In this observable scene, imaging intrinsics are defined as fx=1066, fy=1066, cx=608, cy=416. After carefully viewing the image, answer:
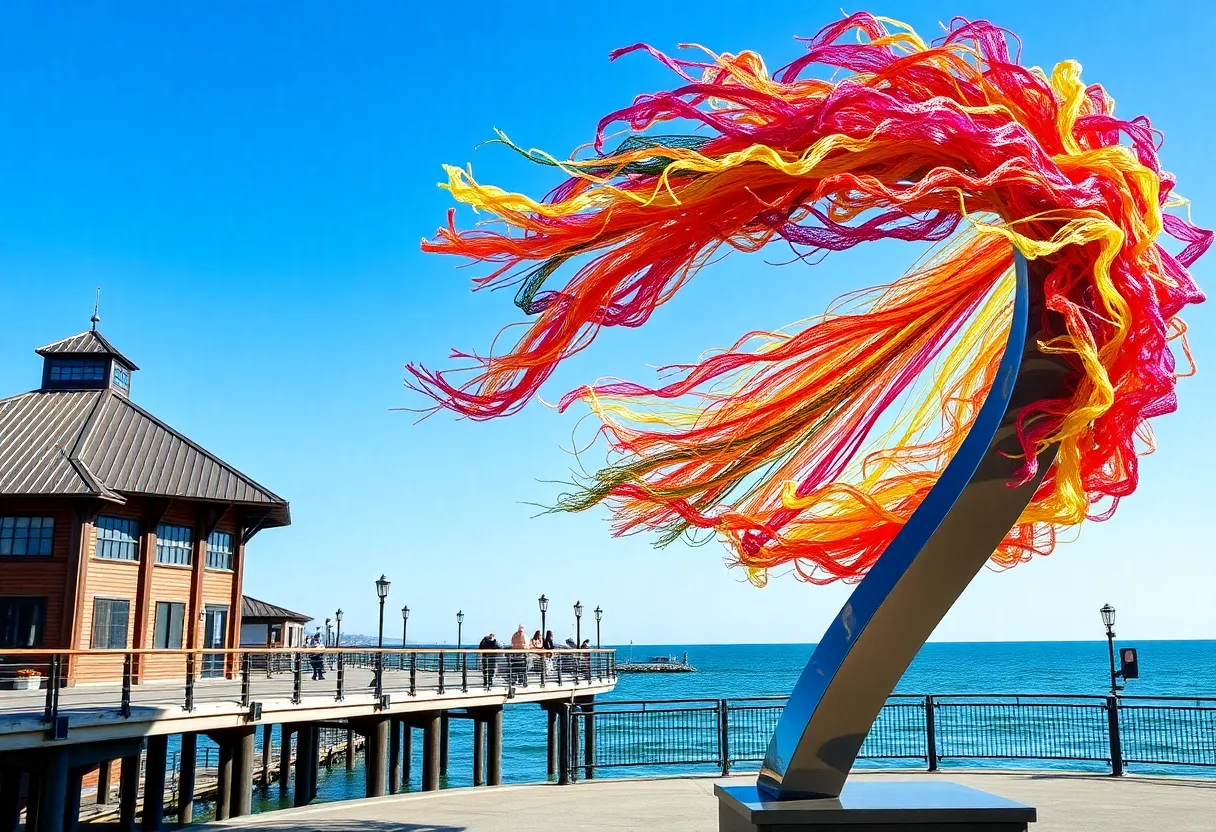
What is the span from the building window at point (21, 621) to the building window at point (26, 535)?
1.14 meters

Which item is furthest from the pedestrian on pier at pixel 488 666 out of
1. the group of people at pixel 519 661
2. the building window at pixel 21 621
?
the building window at pixel 21 621

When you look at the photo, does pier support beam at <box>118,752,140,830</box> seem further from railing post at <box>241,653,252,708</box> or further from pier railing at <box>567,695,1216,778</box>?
pier railing at <box>567,695,1216,778</box>

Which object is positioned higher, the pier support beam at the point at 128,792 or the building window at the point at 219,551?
the building window at the point at 219,551

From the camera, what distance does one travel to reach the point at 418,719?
24062mm

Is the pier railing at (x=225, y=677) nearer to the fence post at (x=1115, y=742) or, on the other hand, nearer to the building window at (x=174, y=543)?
the building window at (x=174, y=543)

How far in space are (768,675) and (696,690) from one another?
23021mm

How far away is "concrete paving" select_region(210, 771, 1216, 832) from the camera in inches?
390

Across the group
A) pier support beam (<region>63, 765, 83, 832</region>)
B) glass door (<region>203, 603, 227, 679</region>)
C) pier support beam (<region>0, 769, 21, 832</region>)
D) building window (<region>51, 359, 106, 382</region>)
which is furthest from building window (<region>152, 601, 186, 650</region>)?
pier support beam (<region>63, 765, 83, 832</region>)

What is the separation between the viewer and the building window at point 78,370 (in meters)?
Result: 31.3

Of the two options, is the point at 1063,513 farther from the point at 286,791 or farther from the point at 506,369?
the point at 286,791

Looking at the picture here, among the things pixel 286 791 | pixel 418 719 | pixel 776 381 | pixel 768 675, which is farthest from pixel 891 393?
pixel 768 675

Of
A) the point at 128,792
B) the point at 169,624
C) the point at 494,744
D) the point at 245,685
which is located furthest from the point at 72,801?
the point at 169,624

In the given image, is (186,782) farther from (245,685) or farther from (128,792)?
(245,685)

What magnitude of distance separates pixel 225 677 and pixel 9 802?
31.1 ft
